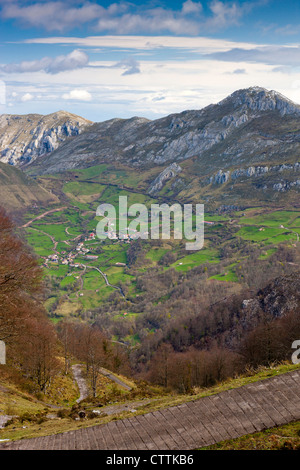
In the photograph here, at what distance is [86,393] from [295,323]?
92.5 ft

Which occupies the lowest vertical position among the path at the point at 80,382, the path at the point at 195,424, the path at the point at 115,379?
the path at the point at 115,379

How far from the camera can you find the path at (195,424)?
11.6 meters

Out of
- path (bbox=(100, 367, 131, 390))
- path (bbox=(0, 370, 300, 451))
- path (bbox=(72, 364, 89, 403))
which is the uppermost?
path (bbox=(0, 370, 300, 451))

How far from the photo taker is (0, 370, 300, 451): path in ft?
38.2

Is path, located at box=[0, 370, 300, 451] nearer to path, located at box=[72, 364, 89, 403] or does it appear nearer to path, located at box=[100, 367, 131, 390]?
path, located at box=[72, 364, 89, 403]

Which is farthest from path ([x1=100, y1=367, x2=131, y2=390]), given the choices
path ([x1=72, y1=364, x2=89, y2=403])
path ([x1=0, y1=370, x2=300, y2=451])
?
path ([x1=0, y1=370, x2=300, y2=451])

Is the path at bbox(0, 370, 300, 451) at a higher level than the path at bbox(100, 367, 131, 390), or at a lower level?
higher

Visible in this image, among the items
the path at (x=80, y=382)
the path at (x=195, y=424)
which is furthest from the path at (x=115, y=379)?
the path at (x=195, y=424)

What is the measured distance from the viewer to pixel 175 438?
11727 millimetres

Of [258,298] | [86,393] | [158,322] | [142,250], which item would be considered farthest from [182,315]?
[142,250]

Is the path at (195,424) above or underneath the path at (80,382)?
above

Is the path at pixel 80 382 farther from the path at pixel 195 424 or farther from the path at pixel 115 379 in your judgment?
the path at pixel 195 424

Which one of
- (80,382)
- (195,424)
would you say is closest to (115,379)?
(80,382)

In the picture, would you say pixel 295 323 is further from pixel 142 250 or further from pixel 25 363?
pixel 142 250
